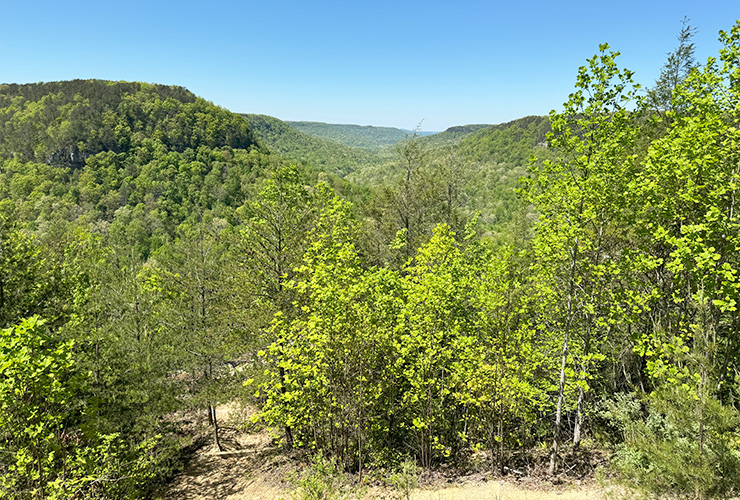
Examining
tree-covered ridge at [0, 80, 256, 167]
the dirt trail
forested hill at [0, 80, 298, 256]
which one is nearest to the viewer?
the dirt trail

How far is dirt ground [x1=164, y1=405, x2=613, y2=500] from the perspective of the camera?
973 centimetres

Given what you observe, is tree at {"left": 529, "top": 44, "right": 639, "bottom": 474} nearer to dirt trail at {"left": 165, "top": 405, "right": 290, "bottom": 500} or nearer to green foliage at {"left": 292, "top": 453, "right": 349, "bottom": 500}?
green foliage at {"left": 292, "top": 453, "right": 349, "bottom": 500}

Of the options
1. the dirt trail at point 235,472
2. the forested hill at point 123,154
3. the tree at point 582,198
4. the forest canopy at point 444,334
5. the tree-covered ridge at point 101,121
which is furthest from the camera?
the tree-covered ridge at point 101,121

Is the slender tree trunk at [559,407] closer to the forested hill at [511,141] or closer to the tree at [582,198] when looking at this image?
the tree at [582,198]

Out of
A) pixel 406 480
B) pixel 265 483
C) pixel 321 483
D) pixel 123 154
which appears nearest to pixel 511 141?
pixel 123 154

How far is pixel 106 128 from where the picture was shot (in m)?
102

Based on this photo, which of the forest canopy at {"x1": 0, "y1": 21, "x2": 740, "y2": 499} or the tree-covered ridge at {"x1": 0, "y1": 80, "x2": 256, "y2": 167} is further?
the tree-covered ridge at {"x1": 0, "y1": 80, "x2": 256, "y2": 167}

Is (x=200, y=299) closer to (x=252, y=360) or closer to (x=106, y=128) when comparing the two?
(x=252, y=360)

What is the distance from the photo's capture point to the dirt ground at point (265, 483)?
973 cm

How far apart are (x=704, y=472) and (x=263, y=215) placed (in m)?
12.1

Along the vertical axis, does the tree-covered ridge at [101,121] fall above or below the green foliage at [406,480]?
above

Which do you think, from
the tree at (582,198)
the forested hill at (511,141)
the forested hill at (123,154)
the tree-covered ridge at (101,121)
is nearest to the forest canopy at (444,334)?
the tree at (582,198)

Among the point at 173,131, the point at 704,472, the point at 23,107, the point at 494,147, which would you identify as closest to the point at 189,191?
the point at 173,131

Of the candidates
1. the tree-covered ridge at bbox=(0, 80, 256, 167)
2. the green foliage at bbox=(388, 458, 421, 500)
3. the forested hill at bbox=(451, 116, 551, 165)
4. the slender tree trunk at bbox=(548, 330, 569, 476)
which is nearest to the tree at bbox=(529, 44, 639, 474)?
the slender tree trunk at bbox=(548, 330, 569, 476)
